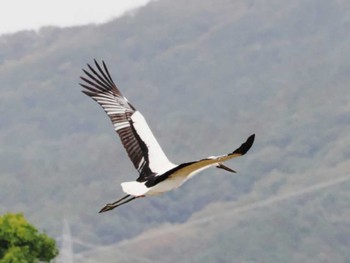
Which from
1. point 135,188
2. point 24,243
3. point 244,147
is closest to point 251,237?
point 24,243

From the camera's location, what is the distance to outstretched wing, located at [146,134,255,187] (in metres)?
21.5

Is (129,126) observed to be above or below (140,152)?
above

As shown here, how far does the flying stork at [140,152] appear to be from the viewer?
74.7ft

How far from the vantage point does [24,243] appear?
194ft

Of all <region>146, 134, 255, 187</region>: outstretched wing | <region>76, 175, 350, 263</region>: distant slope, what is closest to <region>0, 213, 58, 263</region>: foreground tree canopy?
<region>146, 134, 255, 187</region>: outstretched wing

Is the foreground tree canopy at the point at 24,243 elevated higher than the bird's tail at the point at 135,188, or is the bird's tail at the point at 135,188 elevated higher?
the foreground tree canopy at the point at 24,243

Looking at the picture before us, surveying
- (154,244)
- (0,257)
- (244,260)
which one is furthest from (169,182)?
(154,244)

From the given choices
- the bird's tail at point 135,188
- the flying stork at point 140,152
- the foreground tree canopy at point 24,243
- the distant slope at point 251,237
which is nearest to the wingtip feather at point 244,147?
the flying stork at point 140,152

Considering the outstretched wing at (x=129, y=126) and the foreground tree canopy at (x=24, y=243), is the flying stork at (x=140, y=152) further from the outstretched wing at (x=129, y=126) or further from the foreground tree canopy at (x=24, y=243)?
the foreground tree canopy at (x=24, y=243)

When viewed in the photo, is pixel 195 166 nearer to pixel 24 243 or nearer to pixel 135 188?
pixel 135 188

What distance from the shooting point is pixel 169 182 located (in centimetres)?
2317

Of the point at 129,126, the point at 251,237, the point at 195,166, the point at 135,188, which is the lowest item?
the point at 251,237

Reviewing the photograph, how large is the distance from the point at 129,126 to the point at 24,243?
33365 millimetres

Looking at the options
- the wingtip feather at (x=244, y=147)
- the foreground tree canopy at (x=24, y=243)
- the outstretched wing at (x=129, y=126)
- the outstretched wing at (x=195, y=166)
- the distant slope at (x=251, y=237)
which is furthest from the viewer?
the distant slope at (x=251, y=237)
